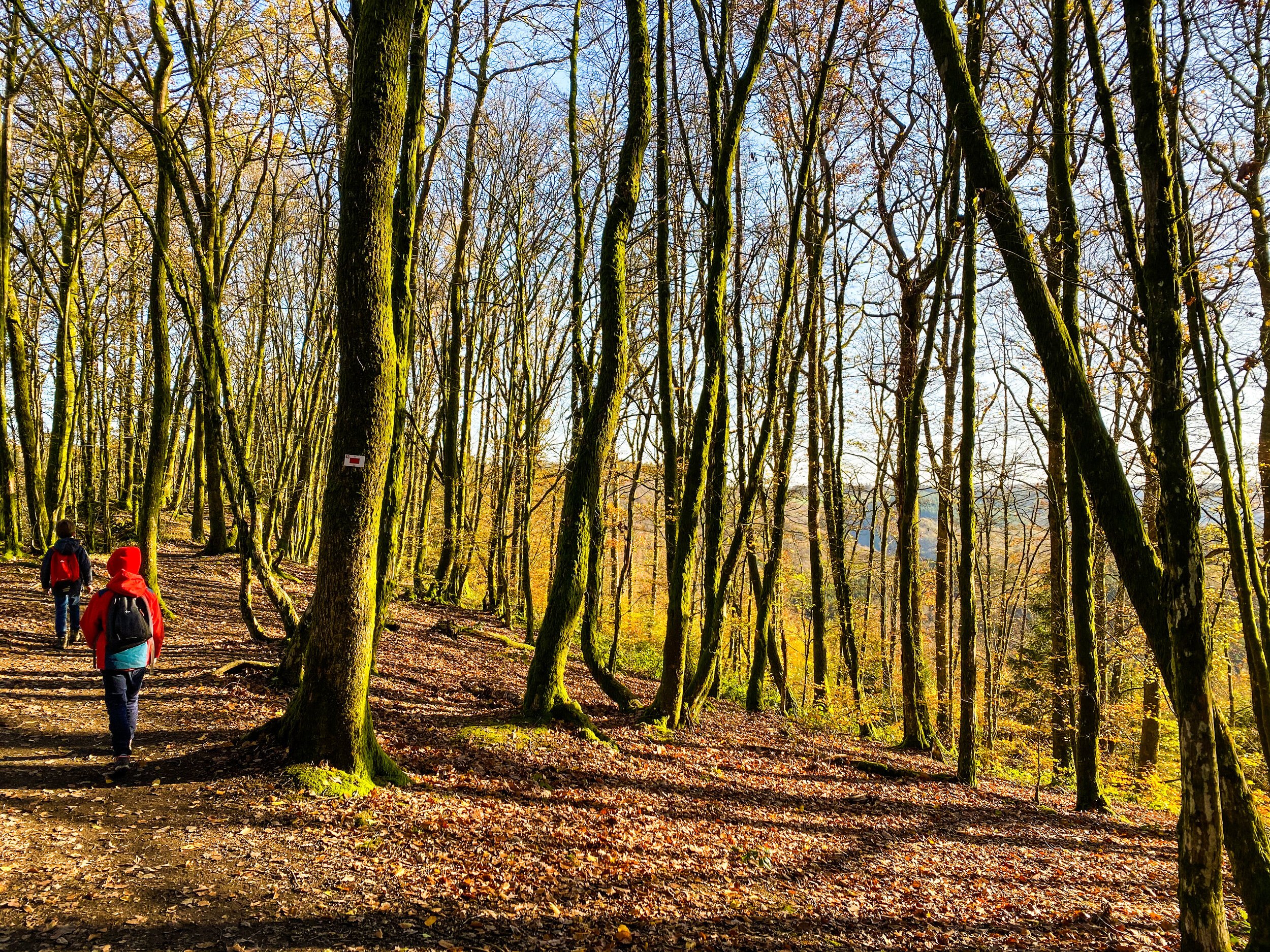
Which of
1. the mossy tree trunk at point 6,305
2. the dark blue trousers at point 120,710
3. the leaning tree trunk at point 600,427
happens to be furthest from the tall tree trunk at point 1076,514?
the mossy tree trunk at point 6,305

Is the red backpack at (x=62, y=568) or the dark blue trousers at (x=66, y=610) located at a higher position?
the red backpack at (x=62, y=568)

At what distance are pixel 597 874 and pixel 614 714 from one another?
4.97 m

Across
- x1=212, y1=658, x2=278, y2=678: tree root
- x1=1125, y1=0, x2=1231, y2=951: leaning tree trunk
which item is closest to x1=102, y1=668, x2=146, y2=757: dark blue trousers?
x1=212, y1=658, x2=278, y2=678: tree root

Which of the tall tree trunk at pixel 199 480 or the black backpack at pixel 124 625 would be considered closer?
the black backpack at pixel 124 625

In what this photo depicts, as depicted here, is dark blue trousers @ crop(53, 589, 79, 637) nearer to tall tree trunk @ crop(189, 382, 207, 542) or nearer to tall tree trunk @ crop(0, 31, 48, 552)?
tall tree trunk @ crop(0, 31, 48, 552)

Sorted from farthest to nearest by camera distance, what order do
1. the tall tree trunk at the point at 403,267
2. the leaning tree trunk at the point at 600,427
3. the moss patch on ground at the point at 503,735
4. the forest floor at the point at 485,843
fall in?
1. the leaning tree trunk at the point at 600,427
2. the moss patch on ground at the point at 503,735
3. the tall tree trunk at the point at 403,267
4. the forest floor at the point at 485,843

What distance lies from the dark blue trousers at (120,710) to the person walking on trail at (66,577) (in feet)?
12.8

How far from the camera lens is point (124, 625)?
531 cm

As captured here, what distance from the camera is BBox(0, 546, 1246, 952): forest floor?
3.75m

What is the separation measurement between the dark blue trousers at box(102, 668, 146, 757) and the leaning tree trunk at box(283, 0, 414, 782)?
3.83ft

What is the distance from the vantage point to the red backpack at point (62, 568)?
8.08 metres

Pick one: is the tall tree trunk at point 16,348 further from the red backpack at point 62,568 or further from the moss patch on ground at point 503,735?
the moss patch on ground at point 503,735

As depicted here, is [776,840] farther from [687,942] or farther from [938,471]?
[938,471]

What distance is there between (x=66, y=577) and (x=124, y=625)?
405 centimetres
